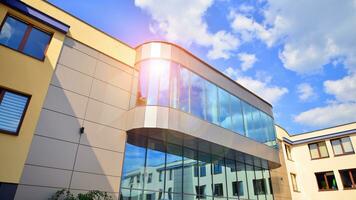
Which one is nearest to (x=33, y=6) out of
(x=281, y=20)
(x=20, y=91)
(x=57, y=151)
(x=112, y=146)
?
(x=20, y=91)

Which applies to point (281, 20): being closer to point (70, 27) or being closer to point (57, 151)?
point (70, 27)

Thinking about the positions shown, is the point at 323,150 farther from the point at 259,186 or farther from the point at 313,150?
the point at 259,186

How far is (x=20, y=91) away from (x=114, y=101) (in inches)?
144

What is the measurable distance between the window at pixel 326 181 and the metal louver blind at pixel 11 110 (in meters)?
24.9

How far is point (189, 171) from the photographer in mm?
12047

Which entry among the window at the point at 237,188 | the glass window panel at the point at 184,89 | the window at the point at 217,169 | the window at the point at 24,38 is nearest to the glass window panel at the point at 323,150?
the window at the point at 237,188

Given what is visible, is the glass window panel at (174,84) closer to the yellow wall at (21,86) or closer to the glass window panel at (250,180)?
the yellow wall at (21,86)

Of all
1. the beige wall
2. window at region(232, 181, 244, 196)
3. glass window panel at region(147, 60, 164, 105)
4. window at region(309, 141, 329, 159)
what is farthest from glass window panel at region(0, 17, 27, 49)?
window at region(309, 141, 329, 159)

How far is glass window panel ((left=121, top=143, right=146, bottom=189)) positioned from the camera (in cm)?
944

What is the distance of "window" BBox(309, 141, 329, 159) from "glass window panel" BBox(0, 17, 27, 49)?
26.1 metres

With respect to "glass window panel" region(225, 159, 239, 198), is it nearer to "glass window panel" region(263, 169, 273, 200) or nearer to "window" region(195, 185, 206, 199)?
"window" region(195, 185, 206, 199)

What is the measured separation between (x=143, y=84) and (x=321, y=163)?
67.9 ft

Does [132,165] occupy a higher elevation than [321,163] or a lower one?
lower

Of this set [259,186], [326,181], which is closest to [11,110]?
[259,186]
